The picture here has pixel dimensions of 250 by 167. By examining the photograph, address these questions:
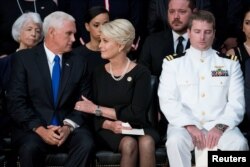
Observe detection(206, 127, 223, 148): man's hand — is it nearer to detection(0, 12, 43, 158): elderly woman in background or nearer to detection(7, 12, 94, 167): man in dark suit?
detection(7, 12, 94, 167): man in dark suit

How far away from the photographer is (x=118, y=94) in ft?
20.8

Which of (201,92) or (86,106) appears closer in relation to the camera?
(86,106)

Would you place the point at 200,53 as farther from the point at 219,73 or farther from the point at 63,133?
the point at 63,133

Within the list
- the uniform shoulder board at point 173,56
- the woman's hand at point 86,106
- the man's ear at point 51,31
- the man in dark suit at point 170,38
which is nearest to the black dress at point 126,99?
the woman's hand at point 86,106

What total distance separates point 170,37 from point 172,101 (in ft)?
3.48

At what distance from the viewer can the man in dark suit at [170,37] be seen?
7.11 meters

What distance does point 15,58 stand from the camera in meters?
6.33

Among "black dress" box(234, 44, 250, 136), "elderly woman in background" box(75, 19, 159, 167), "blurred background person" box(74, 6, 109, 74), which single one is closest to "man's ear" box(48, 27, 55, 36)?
"elderly woman in background" box(75, 19, 159, 167)

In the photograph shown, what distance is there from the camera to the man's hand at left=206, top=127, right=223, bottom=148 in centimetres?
619

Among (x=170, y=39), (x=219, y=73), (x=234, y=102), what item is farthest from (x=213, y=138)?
(x=170, y=39)

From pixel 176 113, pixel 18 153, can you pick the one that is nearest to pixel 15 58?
pixel 18 153

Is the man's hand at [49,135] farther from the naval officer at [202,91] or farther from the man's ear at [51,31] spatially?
the naval officer at [202,91]

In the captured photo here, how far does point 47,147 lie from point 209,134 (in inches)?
56.0

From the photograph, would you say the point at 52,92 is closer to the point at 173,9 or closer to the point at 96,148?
the point at 96,148
